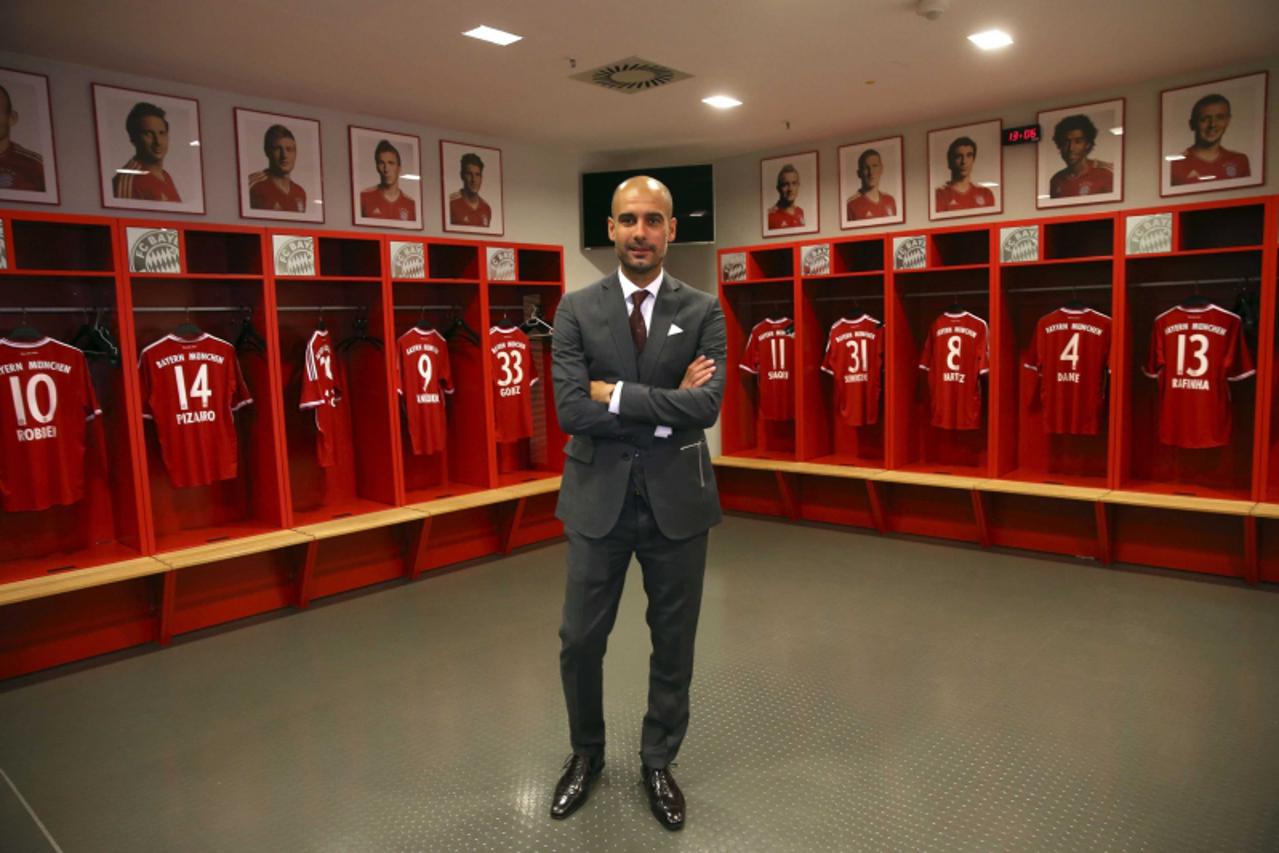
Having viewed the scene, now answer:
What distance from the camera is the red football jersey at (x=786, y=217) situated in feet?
21.2

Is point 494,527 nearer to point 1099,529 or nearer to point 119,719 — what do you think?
point 119,719

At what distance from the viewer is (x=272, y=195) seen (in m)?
4.88

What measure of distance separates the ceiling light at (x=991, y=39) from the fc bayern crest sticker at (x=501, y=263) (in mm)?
2837

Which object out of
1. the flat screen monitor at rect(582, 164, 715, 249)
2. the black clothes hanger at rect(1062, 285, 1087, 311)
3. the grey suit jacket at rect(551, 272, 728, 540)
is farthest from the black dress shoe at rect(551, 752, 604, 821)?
the flat screen monitor at rect(582, 164, 715, 249)

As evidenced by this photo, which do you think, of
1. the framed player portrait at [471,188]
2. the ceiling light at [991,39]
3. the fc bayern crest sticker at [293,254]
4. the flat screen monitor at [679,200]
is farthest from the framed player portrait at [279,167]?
the ceiling light at [991,39]

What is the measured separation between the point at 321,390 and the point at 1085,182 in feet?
15.2

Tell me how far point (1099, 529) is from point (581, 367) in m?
3.77

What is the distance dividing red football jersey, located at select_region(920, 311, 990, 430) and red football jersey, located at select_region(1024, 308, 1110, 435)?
0.35 metres

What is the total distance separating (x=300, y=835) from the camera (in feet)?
7.73

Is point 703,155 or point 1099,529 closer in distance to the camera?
point 1099,529

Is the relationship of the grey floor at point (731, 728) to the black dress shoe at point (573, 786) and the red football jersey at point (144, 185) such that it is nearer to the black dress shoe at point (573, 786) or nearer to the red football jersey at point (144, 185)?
the black dress shoe at point (573, 786)

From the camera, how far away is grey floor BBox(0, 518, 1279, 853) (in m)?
2.35

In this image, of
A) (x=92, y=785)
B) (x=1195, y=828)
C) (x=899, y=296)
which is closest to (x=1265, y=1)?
(x=899, y=296)

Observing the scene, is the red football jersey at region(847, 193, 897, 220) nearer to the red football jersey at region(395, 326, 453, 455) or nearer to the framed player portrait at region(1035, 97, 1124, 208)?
the framed player portrait at region(1035, 97, 1124, 208)
